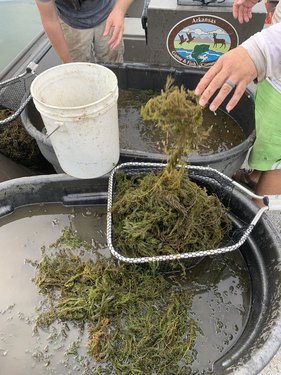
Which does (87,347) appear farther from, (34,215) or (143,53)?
(143,53)

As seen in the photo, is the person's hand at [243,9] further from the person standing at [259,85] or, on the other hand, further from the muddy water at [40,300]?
the muddy water at [40,300]

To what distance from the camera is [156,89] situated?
2.89m

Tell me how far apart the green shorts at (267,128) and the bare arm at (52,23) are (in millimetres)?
1370

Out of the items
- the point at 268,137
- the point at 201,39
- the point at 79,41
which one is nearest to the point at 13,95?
the point at 79,41

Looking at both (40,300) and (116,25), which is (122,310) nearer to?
(40,300)

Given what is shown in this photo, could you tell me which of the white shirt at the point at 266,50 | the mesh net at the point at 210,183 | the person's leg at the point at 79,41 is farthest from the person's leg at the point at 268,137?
the person's leg at the point at 79,41

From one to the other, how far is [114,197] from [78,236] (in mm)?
307

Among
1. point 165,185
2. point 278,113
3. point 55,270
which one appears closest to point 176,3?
point 278,113

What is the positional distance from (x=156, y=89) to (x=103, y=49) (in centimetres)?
59

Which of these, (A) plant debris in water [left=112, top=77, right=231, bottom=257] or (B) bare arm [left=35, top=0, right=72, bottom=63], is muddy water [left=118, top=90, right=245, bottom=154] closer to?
(B) bare arm [left=35, top=0, right=72, bottom=63]

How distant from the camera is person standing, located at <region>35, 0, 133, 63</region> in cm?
221

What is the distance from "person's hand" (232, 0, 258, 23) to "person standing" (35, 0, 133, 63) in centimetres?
Answer: 77

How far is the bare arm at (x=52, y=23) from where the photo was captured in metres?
2.13

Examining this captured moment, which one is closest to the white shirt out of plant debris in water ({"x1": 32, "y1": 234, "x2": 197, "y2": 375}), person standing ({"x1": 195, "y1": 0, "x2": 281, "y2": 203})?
person standing ({"x1": 195, "y1": 0, "x2": 281, "y2": 203})
